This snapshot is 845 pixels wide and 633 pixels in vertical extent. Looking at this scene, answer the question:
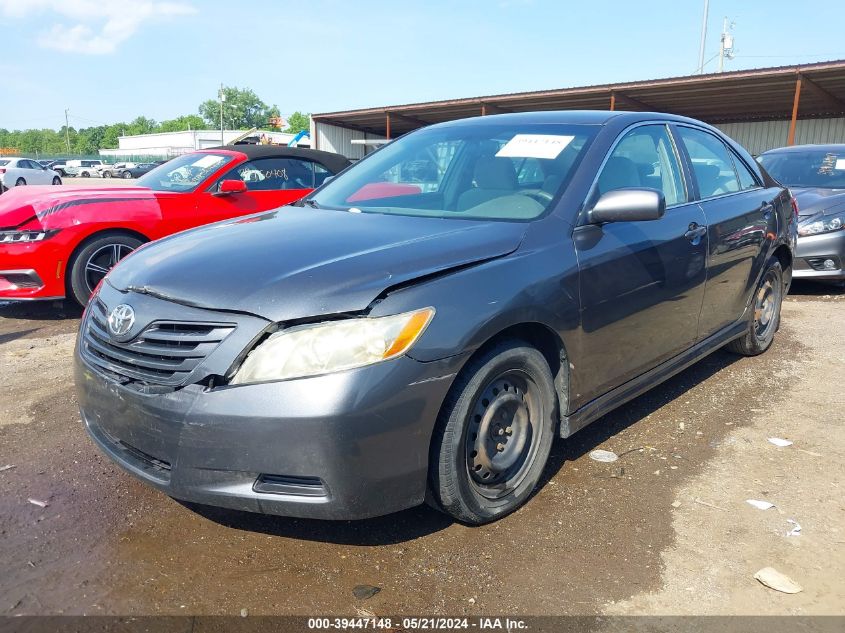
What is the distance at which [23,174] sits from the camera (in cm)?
2925

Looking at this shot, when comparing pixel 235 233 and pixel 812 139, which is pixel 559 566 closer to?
pixel 235 233

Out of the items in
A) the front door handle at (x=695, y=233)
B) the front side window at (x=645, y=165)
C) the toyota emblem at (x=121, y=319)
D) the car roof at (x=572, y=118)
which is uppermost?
the car roof at (x=572, y=118)

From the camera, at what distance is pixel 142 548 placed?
99.8 inches

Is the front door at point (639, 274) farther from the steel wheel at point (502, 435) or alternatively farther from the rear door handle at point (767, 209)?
the rear door handle at point (767, 209)

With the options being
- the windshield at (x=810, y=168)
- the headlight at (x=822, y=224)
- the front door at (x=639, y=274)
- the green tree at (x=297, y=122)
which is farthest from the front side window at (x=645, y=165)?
the green tree at (x=297, y=122)

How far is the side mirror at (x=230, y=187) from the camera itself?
6.63 meters

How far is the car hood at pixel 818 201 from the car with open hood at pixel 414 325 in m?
4.37

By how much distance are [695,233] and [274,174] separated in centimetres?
490

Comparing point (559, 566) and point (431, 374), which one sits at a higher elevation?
point (431, 374)

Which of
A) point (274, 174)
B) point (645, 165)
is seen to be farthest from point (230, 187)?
point (645, 165)

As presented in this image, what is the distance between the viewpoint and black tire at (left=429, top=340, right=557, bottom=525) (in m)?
2.39

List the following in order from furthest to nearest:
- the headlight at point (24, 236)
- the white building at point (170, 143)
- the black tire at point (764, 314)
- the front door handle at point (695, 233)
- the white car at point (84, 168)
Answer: the white building at point (170, 143) < the white car at point (84, 168) < the headlight at point (24, 236) < the black tire at point (764, 314) < the front door handle at point (695, 233)

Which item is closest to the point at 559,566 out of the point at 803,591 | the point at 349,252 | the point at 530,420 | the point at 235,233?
the point at 530,420

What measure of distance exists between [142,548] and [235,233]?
1.32m
